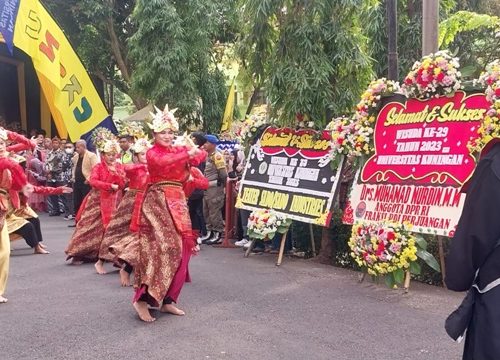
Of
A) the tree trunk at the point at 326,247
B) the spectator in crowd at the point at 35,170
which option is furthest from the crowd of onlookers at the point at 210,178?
the spectator in crowd at the point at 35,170

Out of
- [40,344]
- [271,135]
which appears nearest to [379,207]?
[271,135]

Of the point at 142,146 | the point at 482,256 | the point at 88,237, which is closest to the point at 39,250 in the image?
the point at 88,237

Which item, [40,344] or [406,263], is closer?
[40,344]

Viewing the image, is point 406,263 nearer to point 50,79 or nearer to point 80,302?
point 80,302

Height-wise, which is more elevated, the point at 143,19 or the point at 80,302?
the point at 143,19

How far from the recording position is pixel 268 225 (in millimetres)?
7781

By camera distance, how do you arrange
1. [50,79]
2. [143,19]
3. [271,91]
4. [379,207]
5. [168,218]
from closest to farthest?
[168,218] < [379,207] < [271,91] < [50,79] < [143,19]

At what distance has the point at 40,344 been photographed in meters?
4.79

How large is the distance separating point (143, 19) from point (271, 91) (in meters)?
9.47

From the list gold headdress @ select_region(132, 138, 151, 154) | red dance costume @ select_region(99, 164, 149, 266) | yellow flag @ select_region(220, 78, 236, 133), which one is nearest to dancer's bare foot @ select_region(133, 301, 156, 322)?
red dance costume @ select_region(99, 164, 149, 266)

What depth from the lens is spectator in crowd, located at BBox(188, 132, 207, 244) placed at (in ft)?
30.8

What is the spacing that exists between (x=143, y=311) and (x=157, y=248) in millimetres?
570

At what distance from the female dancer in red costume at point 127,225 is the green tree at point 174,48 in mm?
9244

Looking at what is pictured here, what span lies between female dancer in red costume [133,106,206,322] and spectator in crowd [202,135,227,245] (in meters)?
3.92
